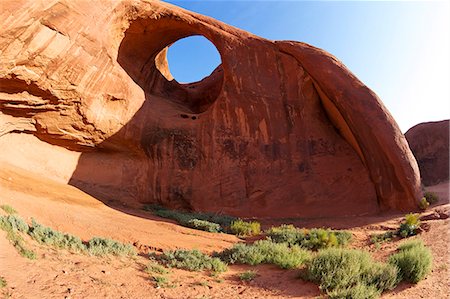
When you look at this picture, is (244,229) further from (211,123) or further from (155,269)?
(211,123)

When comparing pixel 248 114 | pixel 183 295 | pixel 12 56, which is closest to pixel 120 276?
pixel 183 295

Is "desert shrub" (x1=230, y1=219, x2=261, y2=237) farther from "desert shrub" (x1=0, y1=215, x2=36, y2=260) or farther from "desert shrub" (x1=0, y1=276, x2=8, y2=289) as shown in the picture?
"desert shrub" (x1=0, y1=276, x2=8, y2=289)

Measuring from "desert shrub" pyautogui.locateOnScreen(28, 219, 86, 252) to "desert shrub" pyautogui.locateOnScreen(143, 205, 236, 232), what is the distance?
4293mm

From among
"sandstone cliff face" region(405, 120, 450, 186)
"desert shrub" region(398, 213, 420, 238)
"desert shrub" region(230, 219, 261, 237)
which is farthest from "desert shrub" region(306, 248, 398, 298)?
"sandstone cliff face" region(405, 120, 450, 186)

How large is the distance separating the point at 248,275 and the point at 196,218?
5.38m

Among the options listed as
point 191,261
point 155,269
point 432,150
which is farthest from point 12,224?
point 432,150

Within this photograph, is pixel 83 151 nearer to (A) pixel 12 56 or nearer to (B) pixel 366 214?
(A) pixel 12 56

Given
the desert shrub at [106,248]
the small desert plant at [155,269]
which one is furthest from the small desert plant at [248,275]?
the desert shrub at [106,248]

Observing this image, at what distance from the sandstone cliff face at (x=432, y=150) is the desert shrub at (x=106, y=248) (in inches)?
967

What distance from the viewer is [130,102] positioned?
12906 millimetres

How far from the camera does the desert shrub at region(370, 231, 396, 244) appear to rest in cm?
896

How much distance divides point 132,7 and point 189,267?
1076 centimetres

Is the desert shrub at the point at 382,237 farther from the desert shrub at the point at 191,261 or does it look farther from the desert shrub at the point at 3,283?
the desert shrub at the point at 3,283

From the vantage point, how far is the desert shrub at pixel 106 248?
596 cm
